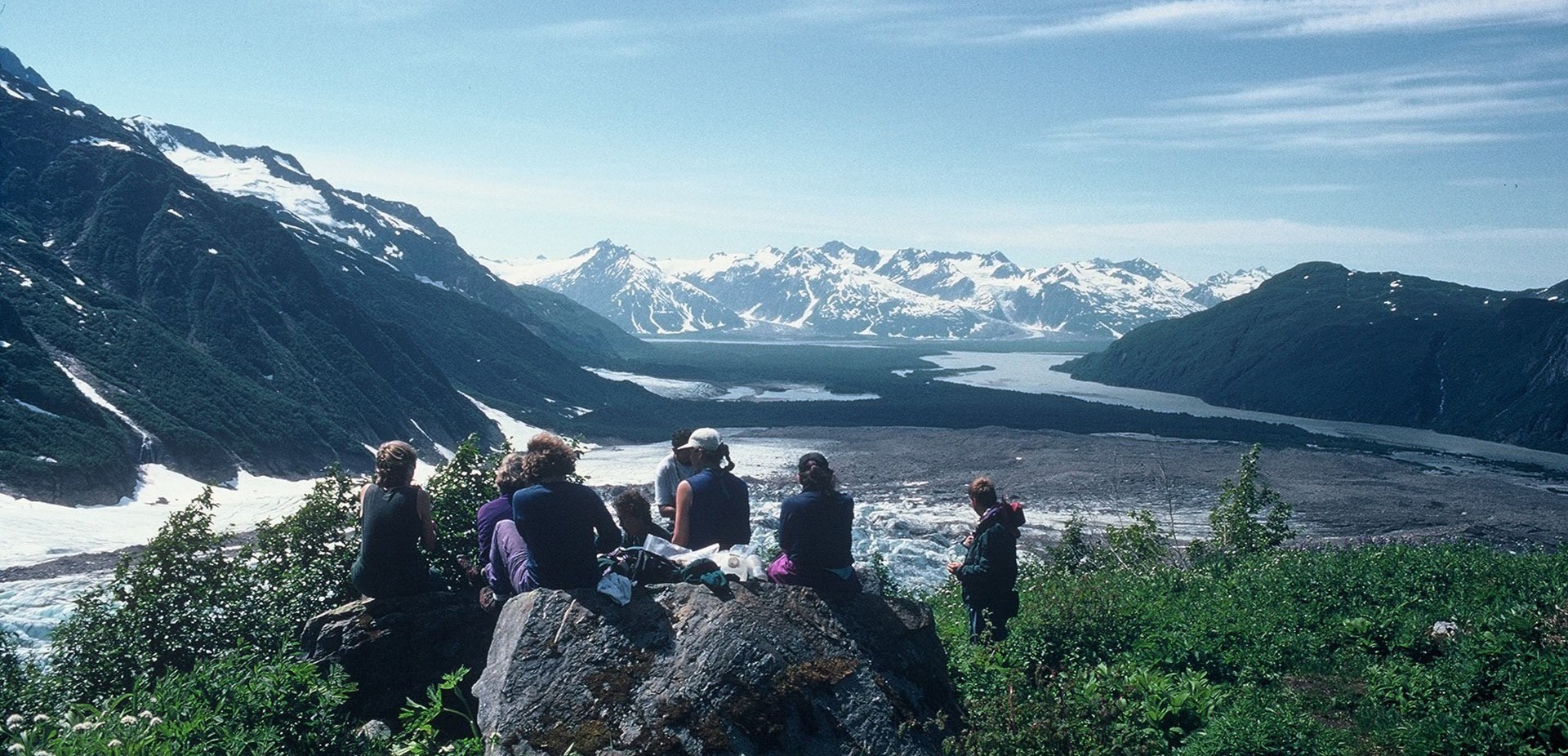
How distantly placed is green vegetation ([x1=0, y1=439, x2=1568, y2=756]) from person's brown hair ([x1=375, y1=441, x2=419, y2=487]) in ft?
3.83

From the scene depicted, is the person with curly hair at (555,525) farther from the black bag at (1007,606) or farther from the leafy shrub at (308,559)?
the black bag at (1007,606)

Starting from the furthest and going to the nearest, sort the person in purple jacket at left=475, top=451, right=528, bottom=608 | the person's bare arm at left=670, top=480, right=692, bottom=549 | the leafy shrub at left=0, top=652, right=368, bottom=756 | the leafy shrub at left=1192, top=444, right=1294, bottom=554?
the leafy shrub at left=1192, top=444, right=1294, bottom=554, the person's bare arm at left=670, top=480, right=692, bottom=549, the person in purple jacket at left=475, top=451, right=528, bottom=608, the leafy shrub at left=0, top=652, right=368, bottom=756

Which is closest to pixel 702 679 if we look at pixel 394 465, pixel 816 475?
pixel 816 475

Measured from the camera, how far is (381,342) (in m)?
88.8

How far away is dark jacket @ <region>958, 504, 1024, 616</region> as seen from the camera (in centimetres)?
901

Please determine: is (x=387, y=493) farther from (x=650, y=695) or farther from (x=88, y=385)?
(x=88, y=385)

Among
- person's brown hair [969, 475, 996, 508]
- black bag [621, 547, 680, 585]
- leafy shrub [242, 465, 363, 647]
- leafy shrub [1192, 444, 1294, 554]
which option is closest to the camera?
black bag [621, 547, 680, 585]

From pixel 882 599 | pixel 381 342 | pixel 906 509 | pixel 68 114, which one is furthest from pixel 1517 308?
pixel 68 114

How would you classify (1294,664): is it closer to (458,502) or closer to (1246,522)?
(458,502)

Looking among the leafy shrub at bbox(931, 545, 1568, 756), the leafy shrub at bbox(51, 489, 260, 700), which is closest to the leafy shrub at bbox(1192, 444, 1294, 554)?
the leafy shrub at bbox(931, 545, 1568, 756)

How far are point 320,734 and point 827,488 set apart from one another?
13.0 ft

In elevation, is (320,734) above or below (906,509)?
above

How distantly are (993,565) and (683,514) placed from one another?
124 inches

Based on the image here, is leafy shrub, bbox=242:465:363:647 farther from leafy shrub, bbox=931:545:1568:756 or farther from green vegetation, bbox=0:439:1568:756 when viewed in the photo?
leafy shrub, bbox=931:545:1568:756
